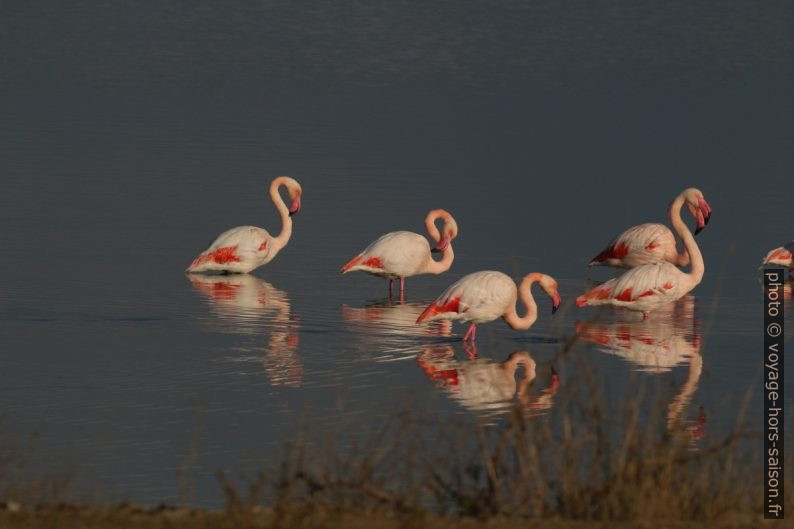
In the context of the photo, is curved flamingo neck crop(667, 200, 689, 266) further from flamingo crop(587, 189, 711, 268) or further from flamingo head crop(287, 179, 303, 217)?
flamingo head crop(287, 179, 303, 217)

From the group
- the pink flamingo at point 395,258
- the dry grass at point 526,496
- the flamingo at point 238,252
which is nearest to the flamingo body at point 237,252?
the flamingo at point 238,252

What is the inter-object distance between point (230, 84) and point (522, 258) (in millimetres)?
14569

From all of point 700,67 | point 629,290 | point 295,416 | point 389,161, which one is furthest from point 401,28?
point 295,416

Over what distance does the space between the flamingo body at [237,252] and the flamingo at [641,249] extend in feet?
9.79

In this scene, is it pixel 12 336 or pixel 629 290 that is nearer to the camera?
pixel 12 336

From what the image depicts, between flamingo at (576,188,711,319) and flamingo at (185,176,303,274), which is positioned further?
flamingo at (185,176,303,274)

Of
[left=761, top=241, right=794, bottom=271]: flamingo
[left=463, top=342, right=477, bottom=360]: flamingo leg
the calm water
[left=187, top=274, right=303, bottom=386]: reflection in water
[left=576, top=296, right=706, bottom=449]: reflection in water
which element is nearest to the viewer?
the calm water

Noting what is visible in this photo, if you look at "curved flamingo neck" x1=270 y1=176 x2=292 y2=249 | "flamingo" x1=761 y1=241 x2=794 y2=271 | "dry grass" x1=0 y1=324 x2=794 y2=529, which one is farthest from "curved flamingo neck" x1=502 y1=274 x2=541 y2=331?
"dry grass" x1=0 y1=324 x2=794 y2=529

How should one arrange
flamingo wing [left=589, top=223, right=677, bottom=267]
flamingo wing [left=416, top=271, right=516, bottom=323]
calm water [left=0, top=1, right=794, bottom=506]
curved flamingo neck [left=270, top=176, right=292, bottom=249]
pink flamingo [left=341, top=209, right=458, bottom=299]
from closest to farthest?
calm water [left=0, top=1, right=794, bottom=506] → flamingo wing [left=416, top=271, right=516, bottom=323] → pink flamingo [left=341, top=209, right=458, bottom=299] → flamingo wing [left=589, top=223, right=677, bottom=267] → curved flamingo neck [left=270, top=176, right=292, bottom=249]

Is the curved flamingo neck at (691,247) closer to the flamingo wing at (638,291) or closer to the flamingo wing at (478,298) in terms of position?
the flamingo wing at (638,291)

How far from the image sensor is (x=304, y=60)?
3225 cm

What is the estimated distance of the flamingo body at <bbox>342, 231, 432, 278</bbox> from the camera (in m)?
13.9

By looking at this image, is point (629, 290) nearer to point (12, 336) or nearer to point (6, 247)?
point (12, 336)

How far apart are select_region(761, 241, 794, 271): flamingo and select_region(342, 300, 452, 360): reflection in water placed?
3198 mm
